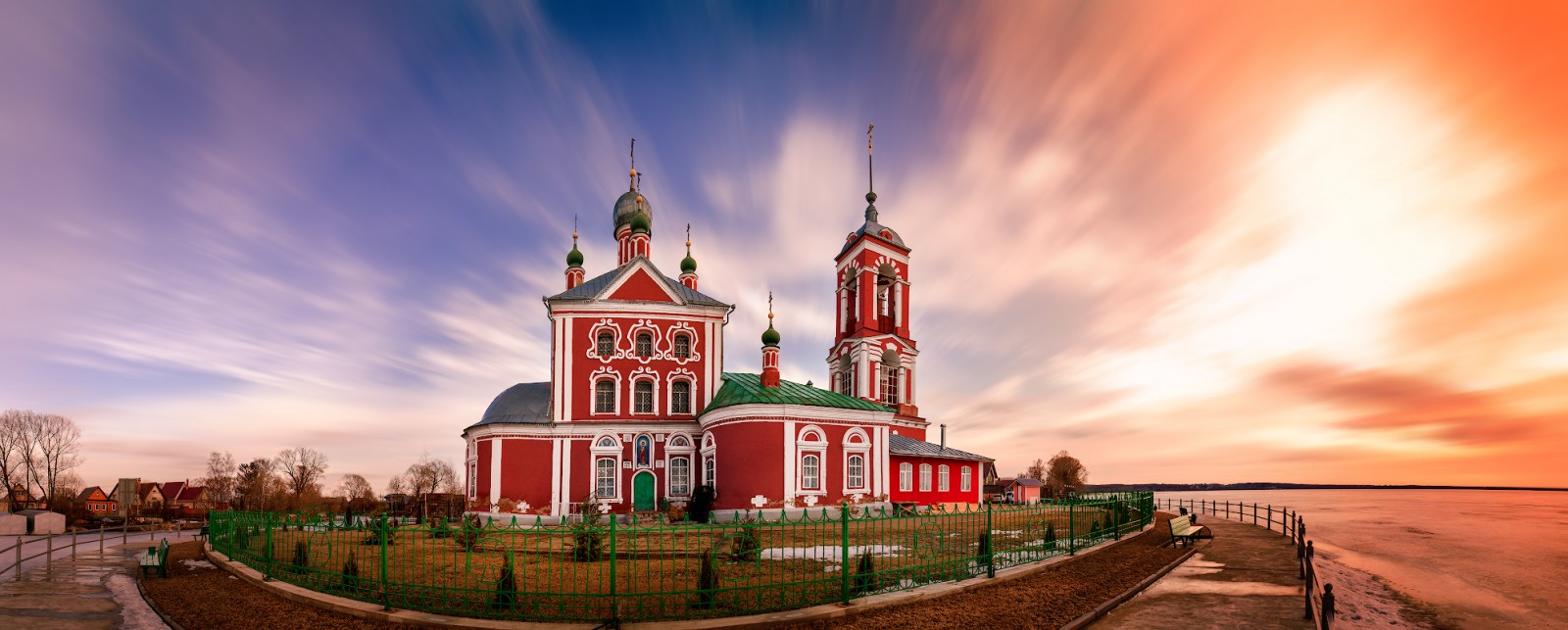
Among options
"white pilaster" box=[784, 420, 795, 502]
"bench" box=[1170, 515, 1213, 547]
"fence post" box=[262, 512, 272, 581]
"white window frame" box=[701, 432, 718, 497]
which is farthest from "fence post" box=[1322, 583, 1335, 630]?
"white window frame" box=[701, 432, 718, 497]

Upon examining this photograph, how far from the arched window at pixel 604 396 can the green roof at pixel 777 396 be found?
4212mm

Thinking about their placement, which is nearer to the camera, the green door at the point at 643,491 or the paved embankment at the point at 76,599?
the paved embankment at the point at 76,599

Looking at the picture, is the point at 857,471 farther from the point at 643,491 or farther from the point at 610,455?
the point at 610,455

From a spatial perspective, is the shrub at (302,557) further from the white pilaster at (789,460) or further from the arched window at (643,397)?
the arched window at (643,397)

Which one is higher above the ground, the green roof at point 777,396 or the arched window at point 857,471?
the green roof at point 777,396

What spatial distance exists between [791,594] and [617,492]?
21.1 m

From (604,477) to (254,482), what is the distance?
5598cm

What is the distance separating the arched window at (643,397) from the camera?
32.8 m

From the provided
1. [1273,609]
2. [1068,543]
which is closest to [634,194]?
[1068,543]

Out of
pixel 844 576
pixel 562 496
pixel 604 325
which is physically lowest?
pixel 562 496

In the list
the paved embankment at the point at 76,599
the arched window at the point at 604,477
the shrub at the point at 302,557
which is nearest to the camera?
the paved embankment at the point at 76,599

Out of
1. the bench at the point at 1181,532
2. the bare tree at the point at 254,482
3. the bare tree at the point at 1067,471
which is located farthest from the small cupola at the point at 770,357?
the bare tree at the point at 1067,471

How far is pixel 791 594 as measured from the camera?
39.3 feet

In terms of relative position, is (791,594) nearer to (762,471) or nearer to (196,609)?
(196,609)
